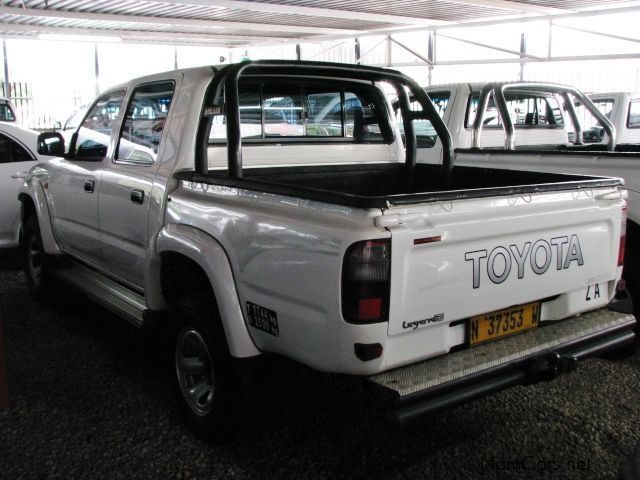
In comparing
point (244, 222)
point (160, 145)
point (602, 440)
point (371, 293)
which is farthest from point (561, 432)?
point (160, 145)

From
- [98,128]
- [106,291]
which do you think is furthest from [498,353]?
[98,128]

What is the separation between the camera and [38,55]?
19.8 metres

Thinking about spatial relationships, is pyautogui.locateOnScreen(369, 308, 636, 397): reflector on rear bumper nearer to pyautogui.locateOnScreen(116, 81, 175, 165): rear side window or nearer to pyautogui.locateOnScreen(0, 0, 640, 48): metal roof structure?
pyautogui.locateOnScreen(116, 81, 175, 165): rear side window

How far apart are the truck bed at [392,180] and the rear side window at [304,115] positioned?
0.25m

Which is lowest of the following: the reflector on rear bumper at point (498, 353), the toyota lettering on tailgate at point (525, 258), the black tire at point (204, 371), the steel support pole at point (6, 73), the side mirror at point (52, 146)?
the black tire at point (204, 371)

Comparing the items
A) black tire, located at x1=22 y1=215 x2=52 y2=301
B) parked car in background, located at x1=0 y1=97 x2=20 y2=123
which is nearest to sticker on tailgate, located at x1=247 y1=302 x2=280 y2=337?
black tire, located at x1=22 y1=215 x2=52 y2=301

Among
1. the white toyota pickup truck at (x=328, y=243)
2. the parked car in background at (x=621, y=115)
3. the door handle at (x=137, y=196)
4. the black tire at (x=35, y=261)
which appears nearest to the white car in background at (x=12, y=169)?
the black tire at (x=35, y=261)

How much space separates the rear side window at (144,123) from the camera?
3.71 metres

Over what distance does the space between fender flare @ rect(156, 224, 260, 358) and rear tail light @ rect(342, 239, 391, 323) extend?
24.8 inches

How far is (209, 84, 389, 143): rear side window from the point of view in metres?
3.88

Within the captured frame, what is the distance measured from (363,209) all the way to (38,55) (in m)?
20.4

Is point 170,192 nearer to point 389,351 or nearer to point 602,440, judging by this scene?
point 389,351

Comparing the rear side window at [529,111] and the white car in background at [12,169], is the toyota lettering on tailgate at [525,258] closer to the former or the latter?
the rear side window at [529,111]

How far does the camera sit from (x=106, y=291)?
420 centimetres
